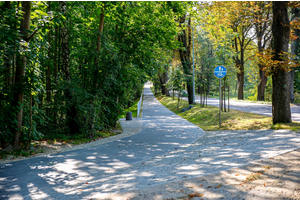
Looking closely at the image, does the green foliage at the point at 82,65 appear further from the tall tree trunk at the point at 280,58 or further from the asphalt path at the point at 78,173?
the tall tree trunk at the point at 280,58

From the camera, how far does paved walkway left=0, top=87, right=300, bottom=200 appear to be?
15.9 ft

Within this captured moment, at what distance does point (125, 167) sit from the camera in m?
6.62

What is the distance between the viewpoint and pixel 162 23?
1304 cm

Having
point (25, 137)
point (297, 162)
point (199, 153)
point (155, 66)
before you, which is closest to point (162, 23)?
point (155, 66)

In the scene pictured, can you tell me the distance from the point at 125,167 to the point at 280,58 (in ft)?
27.0

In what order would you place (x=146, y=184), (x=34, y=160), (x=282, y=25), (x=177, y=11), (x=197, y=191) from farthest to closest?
(x=177, y=11) < (x=282, y=25) < (x=34, y=160) < (x=146, y=184) < (x=197, y=191)

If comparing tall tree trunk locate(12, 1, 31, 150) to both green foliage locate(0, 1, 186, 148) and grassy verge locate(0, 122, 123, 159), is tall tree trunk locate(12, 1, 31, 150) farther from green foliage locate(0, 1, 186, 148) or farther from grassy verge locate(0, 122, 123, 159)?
grassy verge locate(0, 122, 123, 159)

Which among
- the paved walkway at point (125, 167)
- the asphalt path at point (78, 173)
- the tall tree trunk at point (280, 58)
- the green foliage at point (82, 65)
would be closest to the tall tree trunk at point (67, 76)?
the green foliage at point (82, 65)

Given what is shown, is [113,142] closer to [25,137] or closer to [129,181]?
[25,137]

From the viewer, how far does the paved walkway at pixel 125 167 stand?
191 inches

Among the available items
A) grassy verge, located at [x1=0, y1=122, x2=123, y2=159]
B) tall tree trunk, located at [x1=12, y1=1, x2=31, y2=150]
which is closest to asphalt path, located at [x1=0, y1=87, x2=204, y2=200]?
grassy verge, located at [x1=0, y1=122, x2=123, y2=159]

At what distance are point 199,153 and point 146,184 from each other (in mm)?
3246

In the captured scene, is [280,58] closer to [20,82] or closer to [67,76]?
[67,76]

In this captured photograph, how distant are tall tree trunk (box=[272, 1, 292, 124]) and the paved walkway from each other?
1.46 meters
